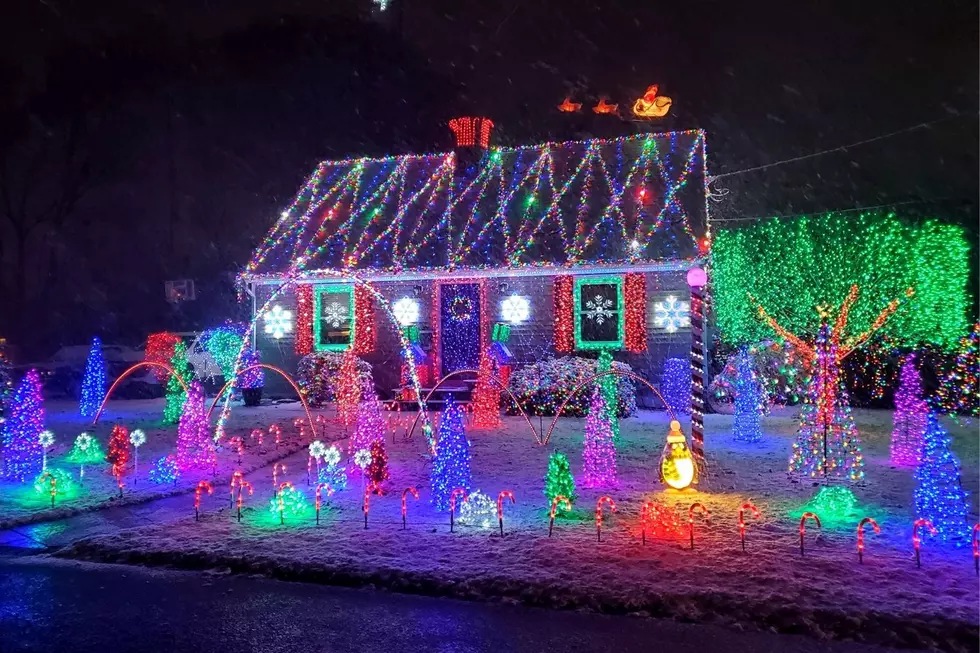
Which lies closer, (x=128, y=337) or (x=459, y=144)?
(x=459, y=144)

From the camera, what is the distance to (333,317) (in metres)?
20.1

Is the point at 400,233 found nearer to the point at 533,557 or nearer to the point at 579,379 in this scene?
the point at 579,379

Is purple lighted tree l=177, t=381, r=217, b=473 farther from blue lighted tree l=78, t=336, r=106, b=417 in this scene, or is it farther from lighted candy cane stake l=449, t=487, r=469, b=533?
blue lighted tree l=78, t=336, r=106, b=417

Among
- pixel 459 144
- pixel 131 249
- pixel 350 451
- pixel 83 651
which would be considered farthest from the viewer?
pixel 131 249


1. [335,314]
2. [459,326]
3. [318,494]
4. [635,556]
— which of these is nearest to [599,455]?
[635,556]

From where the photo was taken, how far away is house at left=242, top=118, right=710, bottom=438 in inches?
693

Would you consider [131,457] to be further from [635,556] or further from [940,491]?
[940,491]

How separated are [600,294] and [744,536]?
11.6 meters

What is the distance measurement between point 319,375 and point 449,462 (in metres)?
11.5

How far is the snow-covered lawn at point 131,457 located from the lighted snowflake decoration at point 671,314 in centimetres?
897

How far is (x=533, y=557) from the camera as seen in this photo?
20.5 feet

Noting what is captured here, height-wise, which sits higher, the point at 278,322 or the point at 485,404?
the point at 278,322

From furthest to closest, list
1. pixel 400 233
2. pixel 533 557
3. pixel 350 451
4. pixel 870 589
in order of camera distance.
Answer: pixel 400 233 < pixel 350 451 < pixel 533 557 < pixel 870 589

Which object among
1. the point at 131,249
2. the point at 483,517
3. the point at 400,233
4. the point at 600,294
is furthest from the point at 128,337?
the point at 483,517
